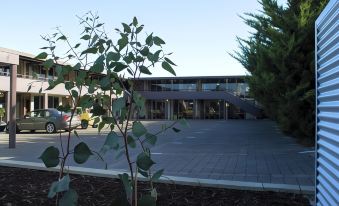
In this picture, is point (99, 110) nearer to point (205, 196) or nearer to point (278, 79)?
point (205, 196)

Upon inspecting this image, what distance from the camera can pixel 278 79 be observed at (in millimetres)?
16453

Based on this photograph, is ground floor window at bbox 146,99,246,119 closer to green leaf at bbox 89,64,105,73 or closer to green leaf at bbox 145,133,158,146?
A: green leaf at bbox 145,133,158,146

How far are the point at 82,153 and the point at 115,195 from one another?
314cm

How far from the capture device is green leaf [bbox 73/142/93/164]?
10.2 ft

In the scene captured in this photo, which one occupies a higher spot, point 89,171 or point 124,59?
point 124,59

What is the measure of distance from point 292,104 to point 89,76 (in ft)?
41.9

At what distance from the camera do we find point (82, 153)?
3.13 m

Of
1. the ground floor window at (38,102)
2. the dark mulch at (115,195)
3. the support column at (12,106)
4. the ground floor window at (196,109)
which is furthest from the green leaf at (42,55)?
the ground floor window at (196,109)

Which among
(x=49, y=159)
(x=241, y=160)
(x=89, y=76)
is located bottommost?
(x=241, y=160)

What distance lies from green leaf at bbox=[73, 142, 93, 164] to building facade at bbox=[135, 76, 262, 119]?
52421mm

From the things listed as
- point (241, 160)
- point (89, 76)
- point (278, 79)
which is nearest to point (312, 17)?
point (278, 79)

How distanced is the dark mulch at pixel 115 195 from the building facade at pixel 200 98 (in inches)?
1924

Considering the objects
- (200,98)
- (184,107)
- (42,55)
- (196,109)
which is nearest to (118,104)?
(42,55)

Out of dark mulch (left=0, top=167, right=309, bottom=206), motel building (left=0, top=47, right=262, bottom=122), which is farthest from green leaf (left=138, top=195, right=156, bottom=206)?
motel building (left=0, top=47, right=262, bottom=122)
